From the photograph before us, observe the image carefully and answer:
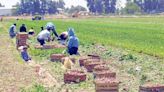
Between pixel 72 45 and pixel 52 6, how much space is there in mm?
119616

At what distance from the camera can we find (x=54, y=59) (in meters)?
16.2

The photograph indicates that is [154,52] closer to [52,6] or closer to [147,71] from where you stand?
[147,71]

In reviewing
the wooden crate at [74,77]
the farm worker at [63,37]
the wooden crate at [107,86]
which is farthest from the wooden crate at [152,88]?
the farm worker at [63,37]

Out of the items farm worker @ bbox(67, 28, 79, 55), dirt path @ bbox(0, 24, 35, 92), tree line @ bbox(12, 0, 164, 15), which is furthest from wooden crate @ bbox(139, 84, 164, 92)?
tree line @ bbox(12, 0, 164, 15)

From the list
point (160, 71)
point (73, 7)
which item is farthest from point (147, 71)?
point (73, 7)

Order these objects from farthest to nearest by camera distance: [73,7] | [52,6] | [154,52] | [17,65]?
[73,7] < [52,6] < [154,52] < [17,65]

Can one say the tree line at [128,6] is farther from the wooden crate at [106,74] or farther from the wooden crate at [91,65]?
the wooden crate at [106,74]

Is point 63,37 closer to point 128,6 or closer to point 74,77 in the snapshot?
point 74,77

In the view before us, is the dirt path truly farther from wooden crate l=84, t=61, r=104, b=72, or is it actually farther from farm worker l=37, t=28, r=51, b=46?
farm worker l=37, t=28, r=51, b=46

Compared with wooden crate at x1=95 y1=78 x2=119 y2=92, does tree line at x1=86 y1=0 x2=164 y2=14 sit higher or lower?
lower

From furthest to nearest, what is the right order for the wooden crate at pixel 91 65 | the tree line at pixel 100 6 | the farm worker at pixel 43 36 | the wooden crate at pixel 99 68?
1. the tree line at pixel 100 6
2. the farm worker at pixel 43 36
3. the wooden crate at pixel 91 65
4. the wooden crate at pixel 99 68

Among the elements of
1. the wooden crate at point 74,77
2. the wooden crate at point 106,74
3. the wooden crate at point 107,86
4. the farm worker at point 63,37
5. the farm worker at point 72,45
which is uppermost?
the wooden crate at point 107,86

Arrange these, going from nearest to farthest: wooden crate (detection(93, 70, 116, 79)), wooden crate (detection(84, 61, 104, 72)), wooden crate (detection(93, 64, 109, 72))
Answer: wooden crate (detection(93, 70, 116, 79)), wooden crate (detection(93, 64, 109, 72)), wooden crate (detection(84, 61, 104, 72))

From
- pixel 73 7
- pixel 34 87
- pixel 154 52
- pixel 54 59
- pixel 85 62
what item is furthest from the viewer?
pixel 73 7
